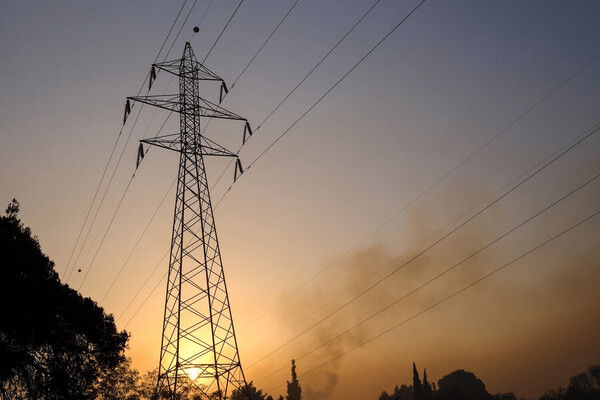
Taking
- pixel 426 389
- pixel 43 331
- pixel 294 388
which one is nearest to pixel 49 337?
pixel 43 331

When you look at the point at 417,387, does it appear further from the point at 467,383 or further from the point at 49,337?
the point at 49,337

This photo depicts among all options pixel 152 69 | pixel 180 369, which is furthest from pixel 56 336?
pixel 152 69

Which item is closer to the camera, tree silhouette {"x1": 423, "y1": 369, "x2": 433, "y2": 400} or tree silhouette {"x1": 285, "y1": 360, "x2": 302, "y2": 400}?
tree silhouette {"x1": 423, "y1": 369, "x2": 433, "y2": 400}

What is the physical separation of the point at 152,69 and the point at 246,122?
23.0 feet

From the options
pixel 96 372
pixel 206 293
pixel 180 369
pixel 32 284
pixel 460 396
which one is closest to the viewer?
pixel 180 369

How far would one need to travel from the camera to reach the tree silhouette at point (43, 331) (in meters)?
31.8

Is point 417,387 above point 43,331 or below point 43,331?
above

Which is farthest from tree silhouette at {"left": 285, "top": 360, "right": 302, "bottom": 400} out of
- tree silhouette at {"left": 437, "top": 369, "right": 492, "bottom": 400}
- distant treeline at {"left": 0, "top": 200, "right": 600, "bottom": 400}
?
distant treeline at {"left": 0, "top": 200, "right": 600, "bottom": 400}

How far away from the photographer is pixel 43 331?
33.3 meters

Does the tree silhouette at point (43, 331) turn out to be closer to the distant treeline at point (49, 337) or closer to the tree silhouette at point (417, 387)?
the distant treeline at point (49, 337)

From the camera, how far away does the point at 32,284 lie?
109ft

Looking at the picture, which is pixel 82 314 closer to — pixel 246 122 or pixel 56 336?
pixel 56 336

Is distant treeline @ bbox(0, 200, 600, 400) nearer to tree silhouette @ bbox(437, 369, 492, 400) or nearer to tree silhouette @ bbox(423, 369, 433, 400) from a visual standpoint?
tree silhouette @ bbox(423, 369, 433, 400)

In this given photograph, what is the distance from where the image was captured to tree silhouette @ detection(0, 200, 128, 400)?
104 feet
